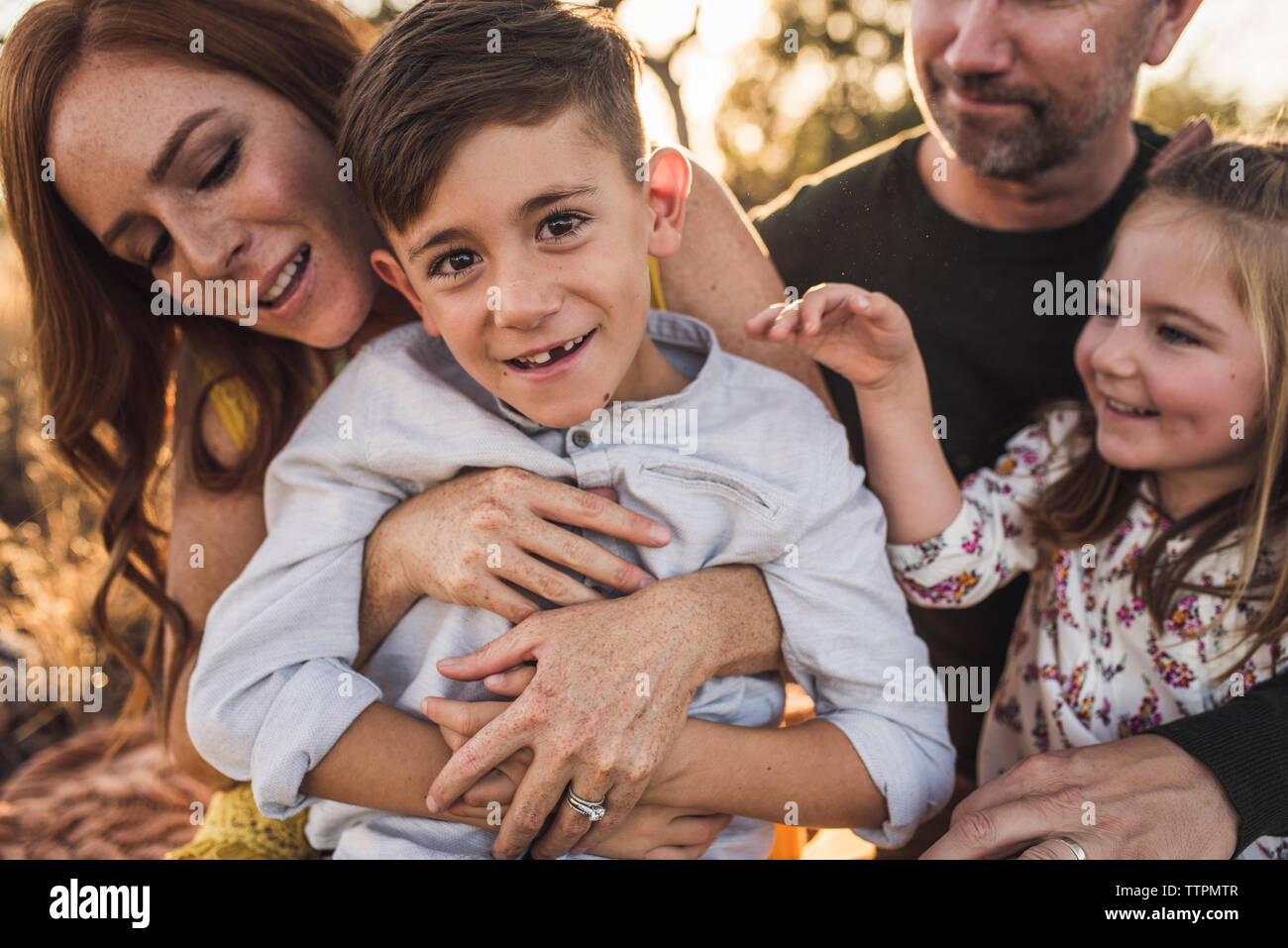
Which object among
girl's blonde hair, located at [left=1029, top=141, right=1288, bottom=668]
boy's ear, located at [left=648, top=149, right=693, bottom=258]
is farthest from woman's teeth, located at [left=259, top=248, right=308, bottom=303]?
girl's blonde hair, located at [left=1029, top=141, right=1288, bottom=668]

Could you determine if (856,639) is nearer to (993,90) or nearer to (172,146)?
(993,90)

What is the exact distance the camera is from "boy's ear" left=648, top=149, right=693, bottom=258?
1.56 m

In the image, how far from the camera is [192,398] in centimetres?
204

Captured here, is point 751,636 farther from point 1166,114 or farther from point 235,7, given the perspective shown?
point 1166,114

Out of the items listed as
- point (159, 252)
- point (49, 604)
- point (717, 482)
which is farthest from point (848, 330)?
point (49, 604)

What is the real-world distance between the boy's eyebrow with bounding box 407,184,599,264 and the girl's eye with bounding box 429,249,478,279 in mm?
25

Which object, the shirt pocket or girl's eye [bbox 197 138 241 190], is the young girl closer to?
the shirt pocket

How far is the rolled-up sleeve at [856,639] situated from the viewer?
61.5 inches

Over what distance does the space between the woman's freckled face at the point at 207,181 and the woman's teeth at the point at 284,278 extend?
1cm

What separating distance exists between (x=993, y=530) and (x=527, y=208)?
1107 mm
